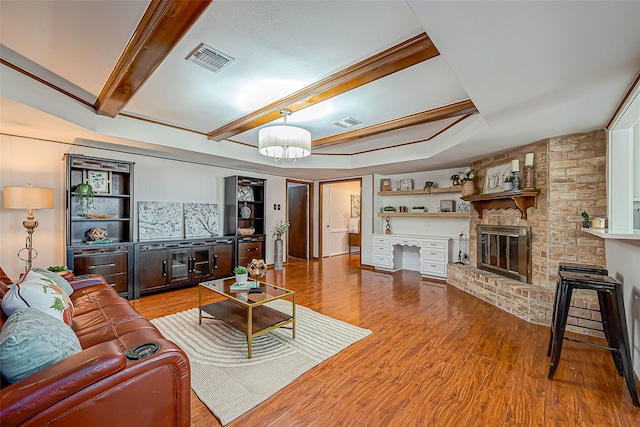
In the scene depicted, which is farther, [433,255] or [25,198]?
[433,255]

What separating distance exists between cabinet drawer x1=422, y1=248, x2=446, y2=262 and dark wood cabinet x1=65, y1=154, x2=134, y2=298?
5.01 metres

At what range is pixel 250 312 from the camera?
7.82 ft

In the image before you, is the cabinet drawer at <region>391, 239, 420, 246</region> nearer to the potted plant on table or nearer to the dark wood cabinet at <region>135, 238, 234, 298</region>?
the potted plant on table

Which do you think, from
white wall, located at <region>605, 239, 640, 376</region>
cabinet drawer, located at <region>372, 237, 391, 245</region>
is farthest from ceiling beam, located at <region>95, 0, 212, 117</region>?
cabinet drawer, located at <region>372, 237, 391, 245</region>

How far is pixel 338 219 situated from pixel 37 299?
7176 millimetres

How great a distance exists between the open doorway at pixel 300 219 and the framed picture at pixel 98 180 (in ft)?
13.3

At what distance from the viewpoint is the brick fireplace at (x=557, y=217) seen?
3066mm

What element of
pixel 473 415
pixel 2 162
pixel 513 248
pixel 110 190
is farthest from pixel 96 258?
pixel 513 248

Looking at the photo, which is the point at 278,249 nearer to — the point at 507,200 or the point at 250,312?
the point at 250,312

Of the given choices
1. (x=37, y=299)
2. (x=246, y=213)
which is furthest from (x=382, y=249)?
(x=37, y=299)

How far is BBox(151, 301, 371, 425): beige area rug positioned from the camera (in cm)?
Result: 194

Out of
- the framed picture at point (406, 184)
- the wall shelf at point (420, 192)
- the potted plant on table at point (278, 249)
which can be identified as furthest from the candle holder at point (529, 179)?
the potted plant on table at point (278, 249)

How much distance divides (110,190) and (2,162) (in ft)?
3.68

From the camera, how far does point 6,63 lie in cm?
227
